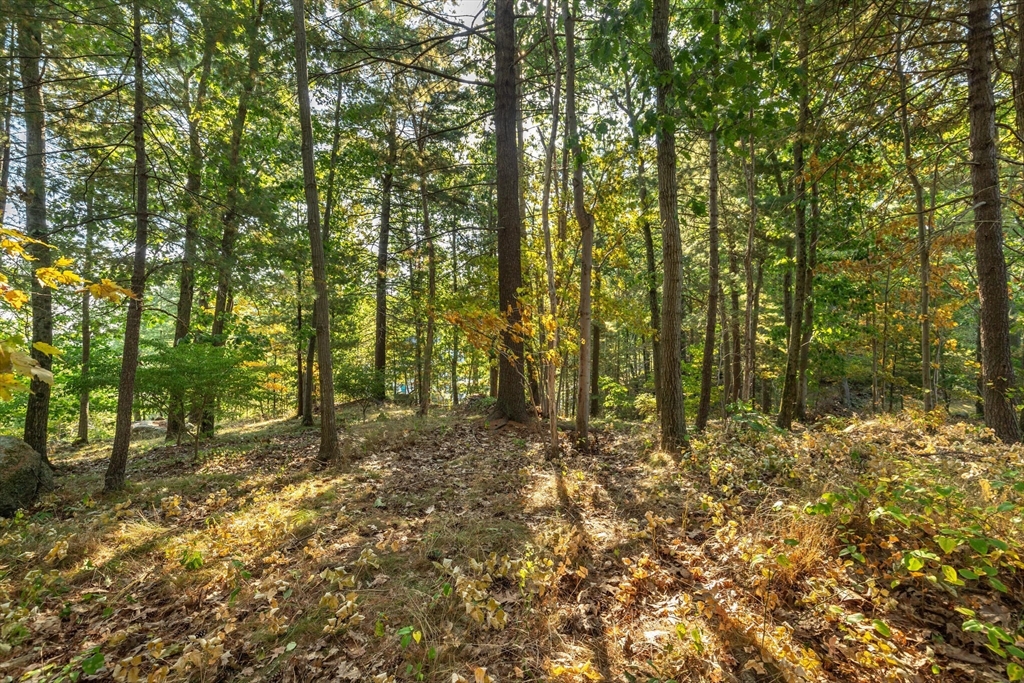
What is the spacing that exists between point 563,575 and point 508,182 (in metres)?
7.41

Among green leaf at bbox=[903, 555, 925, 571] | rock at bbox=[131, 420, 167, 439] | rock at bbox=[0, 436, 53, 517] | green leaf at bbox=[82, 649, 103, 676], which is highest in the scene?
green leaf at bbox=[903, 555, 925, 571]

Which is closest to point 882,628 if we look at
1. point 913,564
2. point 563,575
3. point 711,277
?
point 913,564

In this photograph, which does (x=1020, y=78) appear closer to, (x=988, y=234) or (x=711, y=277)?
(x=988, y=234)

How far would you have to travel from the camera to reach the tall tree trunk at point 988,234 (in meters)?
4.79

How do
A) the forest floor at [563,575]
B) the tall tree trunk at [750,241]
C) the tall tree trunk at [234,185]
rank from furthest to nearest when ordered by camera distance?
the tall tree trunk at [750,241]
the tall tree trunk at [234,185]
the forest floor at [563,575]

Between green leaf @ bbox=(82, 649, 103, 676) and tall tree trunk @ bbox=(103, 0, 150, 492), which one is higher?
tall tree trunk @ bbox=(103, 0, 150, 492)

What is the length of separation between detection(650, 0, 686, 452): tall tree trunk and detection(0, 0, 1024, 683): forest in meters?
0.05

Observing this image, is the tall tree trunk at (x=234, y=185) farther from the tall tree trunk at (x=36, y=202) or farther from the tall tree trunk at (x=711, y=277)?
the tall tree trunk at (x=711, y=277)

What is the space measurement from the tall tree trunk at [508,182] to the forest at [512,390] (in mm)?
64

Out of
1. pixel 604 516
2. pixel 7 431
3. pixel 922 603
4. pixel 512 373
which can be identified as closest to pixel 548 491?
pixel 604 516

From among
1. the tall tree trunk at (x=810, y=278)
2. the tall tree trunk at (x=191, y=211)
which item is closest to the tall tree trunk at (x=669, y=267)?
the tall tree trunk at (x=810, y=278)

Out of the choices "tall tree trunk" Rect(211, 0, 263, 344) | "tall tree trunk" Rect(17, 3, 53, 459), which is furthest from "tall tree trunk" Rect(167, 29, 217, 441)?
"tall tree trunk" Rect(17, 3, 53, 459)

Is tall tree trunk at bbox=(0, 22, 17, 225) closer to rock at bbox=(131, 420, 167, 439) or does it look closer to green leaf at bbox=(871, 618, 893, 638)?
rock at bbox=(131, 420, 167, 439)

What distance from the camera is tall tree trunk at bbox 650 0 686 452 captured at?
18.7ft
